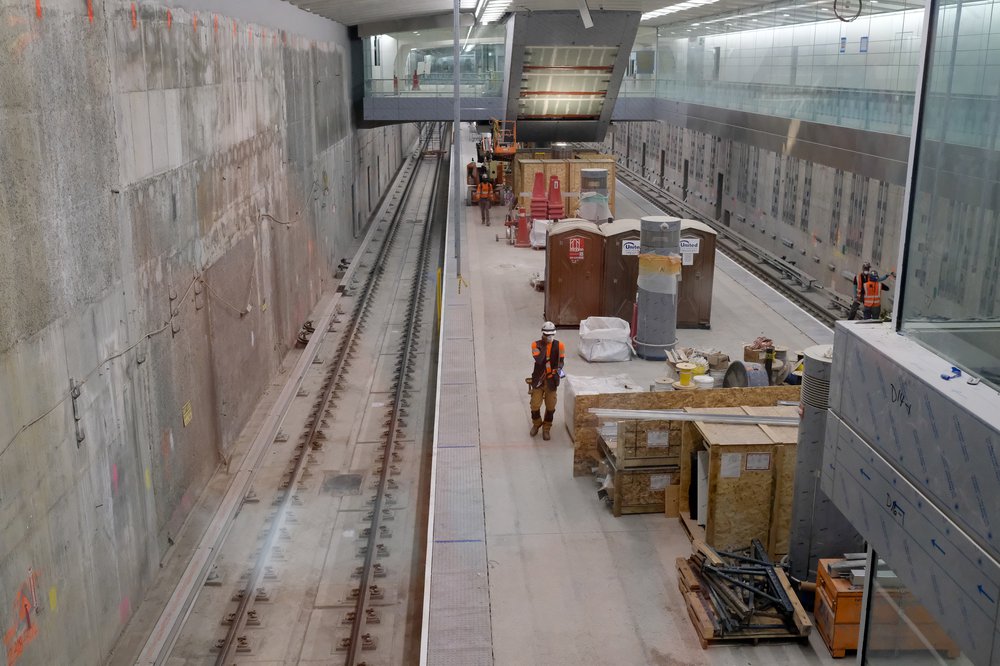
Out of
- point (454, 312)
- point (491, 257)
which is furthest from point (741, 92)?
Result: point (454, 312)

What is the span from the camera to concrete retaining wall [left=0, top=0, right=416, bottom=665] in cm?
707

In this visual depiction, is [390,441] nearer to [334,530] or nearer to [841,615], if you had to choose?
[334,530]

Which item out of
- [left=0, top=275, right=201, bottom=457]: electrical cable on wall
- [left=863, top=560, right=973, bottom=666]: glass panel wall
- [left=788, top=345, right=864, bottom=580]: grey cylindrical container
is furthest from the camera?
[left=788, top=345, right=864, bottom=580]: grey cylindrical container

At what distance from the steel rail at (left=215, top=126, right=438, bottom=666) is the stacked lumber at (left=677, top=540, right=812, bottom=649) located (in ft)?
14.5

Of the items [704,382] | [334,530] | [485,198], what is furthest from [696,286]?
[485,198]

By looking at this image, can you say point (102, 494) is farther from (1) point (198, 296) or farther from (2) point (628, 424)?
(2) point (628, 424)

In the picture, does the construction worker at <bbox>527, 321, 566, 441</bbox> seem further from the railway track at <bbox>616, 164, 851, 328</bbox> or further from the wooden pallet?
the railway track at <bbox>616, 164, 851, 328</bbox>

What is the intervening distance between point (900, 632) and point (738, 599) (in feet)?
6.80

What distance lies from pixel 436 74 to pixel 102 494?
25549 millimetres

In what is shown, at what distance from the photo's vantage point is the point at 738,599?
24.7 ft

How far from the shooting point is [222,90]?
13578mm

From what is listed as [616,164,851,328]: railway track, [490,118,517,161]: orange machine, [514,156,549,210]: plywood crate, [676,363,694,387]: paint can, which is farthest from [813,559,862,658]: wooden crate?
[490,118,517,161]: orange machine

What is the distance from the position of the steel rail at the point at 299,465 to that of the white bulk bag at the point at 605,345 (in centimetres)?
430

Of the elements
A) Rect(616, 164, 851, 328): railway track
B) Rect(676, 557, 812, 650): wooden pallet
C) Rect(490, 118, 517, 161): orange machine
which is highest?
Rect(490, 118, 517, 161): orange machine
